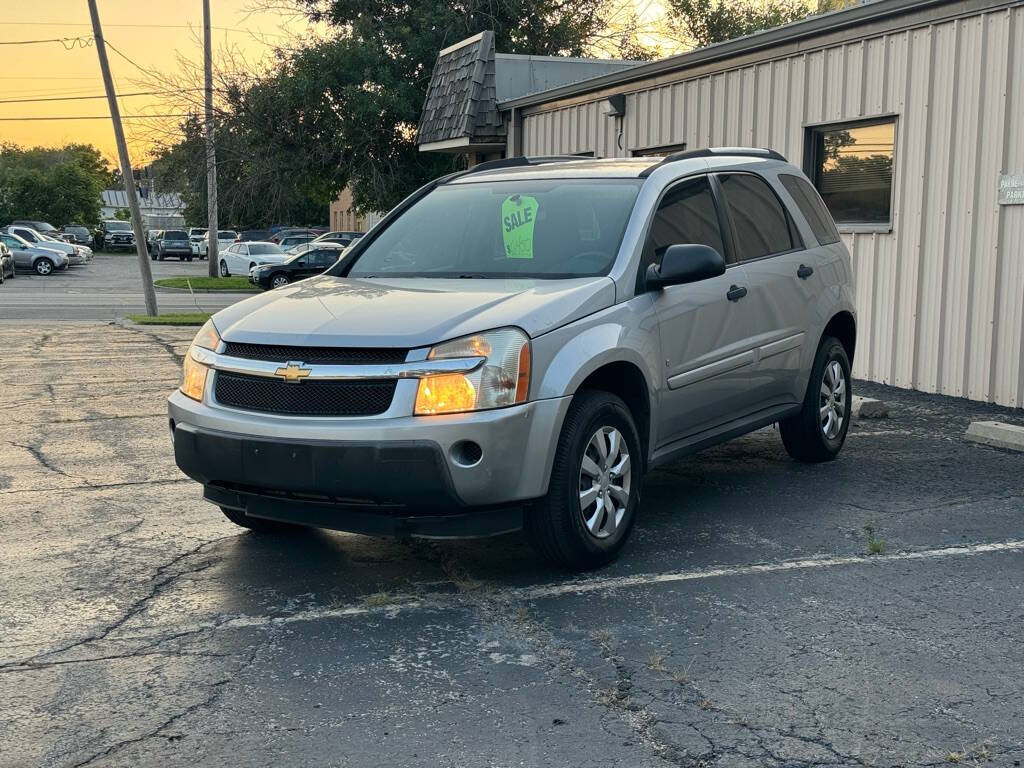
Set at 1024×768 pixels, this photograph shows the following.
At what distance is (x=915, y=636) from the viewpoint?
4.65m

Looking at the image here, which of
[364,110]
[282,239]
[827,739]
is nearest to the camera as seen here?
[827,739]

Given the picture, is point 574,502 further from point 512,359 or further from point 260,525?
point 260,525

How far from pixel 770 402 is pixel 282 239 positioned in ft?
155

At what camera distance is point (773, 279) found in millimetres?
7039

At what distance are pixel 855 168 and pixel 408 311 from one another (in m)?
7.97

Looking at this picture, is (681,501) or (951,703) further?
(681,501)

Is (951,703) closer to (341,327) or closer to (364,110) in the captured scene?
(341,327)

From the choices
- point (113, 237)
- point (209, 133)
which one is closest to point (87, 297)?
point (209, 133)

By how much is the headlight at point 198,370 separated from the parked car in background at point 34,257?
4534 centimetres

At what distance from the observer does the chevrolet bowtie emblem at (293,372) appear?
5043 mm

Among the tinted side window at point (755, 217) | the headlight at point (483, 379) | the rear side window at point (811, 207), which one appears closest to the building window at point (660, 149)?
the rear side window at point (811, 207)

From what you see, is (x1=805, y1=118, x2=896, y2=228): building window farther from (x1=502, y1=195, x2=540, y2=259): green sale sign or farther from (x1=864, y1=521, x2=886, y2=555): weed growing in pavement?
(x1=502, y1=195, x2=540, y2=259): green sale sign

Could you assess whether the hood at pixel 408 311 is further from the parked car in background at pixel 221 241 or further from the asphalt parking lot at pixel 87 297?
the parked car in background at pixel 221 241

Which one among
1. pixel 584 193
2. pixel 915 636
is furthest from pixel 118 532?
pixel 915 636
